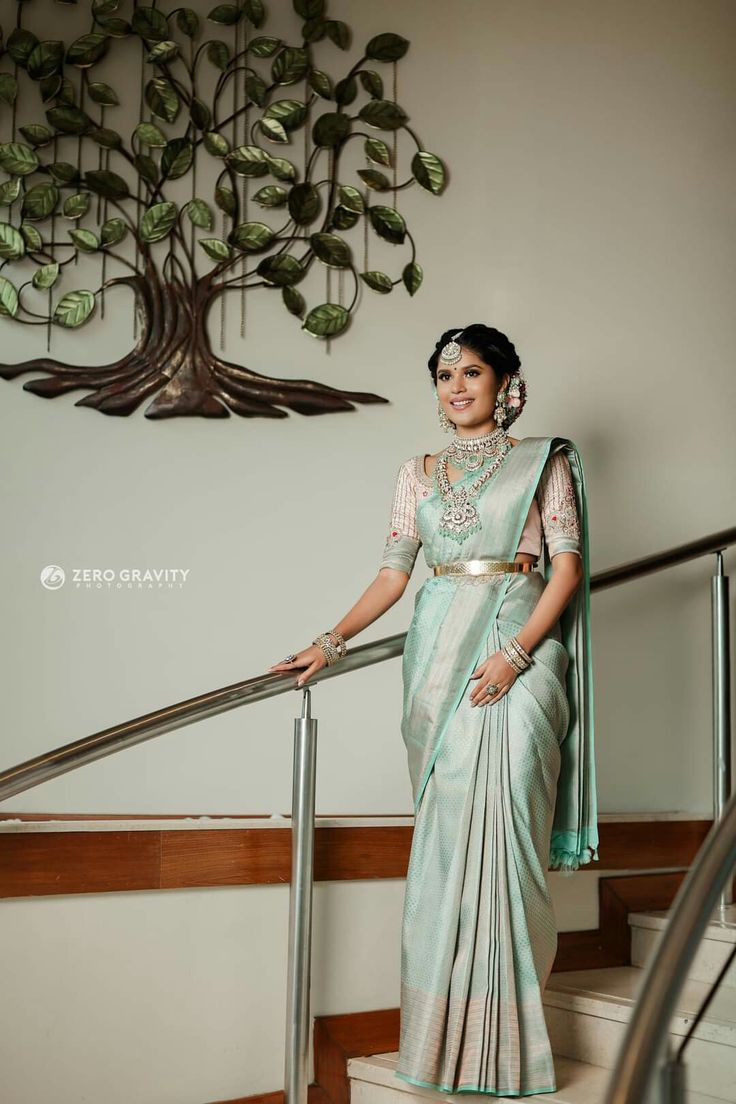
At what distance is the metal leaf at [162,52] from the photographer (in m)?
3.58

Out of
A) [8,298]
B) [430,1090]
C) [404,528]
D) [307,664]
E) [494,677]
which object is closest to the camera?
[430,1090]

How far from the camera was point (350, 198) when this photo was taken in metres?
3.70

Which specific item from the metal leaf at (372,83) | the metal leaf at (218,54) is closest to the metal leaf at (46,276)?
the metal leaf at (218,54)

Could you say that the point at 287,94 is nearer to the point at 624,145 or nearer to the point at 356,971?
the point at 624,145

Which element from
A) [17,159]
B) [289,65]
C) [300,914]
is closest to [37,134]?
[17,159]

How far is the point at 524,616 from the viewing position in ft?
8.31

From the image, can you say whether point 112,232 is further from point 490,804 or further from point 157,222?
point 490,804

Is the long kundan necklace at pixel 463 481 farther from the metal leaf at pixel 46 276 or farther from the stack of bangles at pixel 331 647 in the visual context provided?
the metal leaf at pixel 46 276

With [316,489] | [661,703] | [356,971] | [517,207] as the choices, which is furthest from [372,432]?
[356,971]

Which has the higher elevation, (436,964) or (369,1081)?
(436,964)

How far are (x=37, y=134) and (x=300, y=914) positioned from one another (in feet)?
7.95

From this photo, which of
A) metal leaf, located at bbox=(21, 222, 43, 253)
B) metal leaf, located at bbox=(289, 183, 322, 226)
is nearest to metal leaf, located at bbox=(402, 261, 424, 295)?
metal leaf, located at bbox=(289, 183, 322, 226)

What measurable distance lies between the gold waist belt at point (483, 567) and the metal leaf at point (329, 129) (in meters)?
1.73

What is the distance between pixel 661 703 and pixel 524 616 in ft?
4.99
